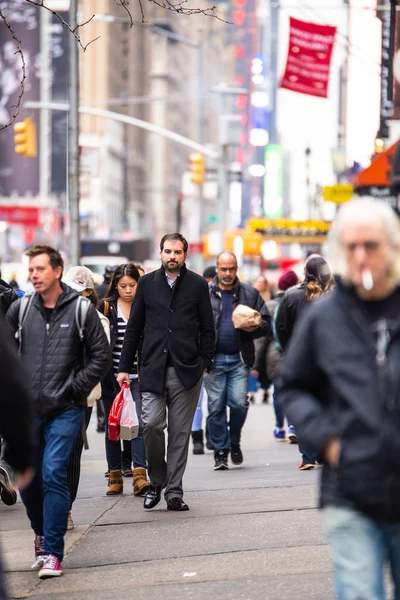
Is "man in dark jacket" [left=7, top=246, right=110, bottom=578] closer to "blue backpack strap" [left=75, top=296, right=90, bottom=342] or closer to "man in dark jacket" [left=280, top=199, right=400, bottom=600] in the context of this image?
"blue backpack strap" [left=75, top=296, right=90, bottom=342]

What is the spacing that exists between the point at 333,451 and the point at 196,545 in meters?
4.37

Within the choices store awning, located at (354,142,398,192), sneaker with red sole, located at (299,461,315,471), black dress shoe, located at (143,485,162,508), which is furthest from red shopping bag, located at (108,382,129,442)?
store awning, located at (354,142,398,192)

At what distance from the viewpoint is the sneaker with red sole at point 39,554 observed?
25.8 ft

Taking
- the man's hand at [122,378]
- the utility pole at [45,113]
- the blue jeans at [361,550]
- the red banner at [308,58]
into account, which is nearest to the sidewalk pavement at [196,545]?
the man's hand at [122,378]

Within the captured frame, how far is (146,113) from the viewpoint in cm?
17388

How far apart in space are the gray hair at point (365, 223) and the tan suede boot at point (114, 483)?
6838 mm

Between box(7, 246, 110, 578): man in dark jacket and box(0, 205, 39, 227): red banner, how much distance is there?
84897 millimetres

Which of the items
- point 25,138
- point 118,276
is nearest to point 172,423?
point 118,276

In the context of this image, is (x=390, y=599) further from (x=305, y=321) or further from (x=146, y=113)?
(x=146, y=113)

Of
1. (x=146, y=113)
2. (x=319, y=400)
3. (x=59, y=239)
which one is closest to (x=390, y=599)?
(x=319, y=400)

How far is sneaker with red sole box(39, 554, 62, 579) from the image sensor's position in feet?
25.1

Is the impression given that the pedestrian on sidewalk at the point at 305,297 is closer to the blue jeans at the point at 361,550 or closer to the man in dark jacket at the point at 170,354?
the man in dark jacket at the point at 170,354

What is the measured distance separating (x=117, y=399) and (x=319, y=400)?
579 centimetres

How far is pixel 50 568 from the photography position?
7660 mm
